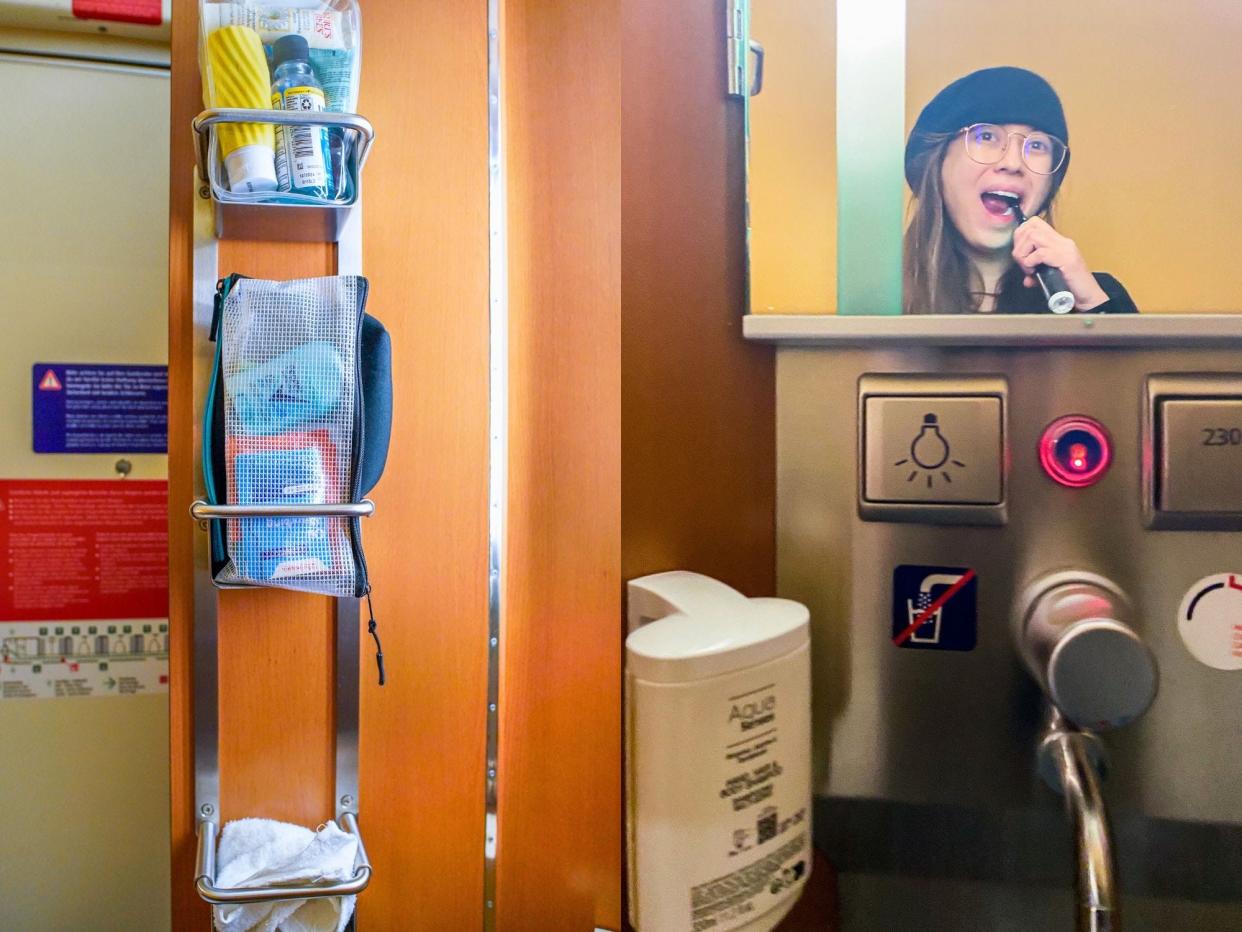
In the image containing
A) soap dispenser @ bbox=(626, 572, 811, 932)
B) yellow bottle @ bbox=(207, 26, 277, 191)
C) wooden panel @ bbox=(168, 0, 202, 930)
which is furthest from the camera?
wooden panel @ bbox=(168, 0, 202, 930)

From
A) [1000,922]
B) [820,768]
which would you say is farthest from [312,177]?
[1000,922]

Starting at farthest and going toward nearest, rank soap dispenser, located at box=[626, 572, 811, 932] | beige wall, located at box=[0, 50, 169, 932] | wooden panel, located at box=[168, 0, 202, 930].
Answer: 1. beige wall, located at box=[0, 50, 169, 932]
2. wooden panel, located at box=[168, 0, 202, 930]
3. soap dispenser, located at box=[626, 572, 811, 932]

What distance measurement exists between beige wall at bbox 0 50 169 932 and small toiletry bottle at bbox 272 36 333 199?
774 mm

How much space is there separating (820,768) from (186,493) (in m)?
0.69

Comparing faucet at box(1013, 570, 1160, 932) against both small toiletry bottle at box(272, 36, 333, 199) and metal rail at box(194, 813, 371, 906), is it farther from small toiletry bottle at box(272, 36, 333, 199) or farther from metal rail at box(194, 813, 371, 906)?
small toiletry bottle at box(272, 36, 333, 199)

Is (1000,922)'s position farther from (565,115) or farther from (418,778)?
(565,115)

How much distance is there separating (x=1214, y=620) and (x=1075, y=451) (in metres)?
0.20

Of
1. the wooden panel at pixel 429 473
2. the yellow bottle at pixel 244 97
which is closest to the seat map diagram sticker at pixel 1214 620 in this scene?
the wooden panel at pixel 429 473

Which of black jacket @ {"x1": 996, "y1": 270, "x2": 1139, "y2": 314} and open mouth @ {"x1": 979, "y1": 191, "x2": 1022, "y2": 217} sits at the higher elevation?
open mouth @ {"x1": 979, "y1": 191, "x2": 1022, "y2": 217}

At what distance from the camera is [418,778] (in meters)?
0.86

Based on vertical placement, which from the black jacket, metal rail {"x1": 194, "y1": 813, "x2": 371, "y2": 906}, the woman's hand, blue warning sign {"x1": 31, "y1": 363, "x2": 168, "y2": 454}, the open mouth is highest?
the open mouth

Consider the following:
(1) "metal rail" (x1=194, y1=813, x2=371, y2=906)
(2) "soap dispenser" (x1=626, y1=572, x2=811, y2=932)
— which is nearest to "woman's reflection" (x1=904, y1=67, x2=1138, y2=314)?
(2) "soap dispenser" (x1=626, y1=572, x2=811, y2=932)

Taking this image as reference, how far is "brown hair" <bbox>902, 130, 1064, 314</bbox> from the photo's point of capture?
2.36 feet

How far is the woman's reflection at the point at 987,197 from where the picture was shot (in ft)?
2.35
